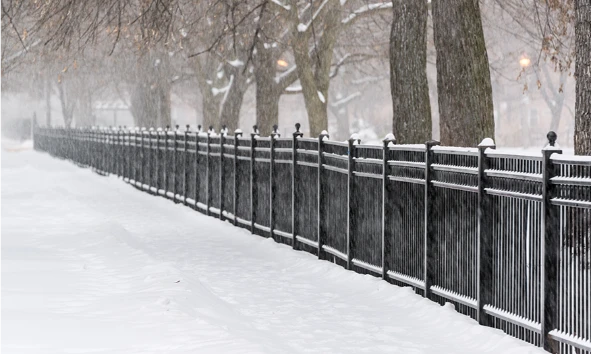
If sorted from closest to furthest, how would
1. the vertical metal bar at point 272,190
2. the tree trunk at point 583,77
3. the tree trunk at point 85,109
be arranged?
1. the tree trunk at point 583,77
2. the vertical metal bar at point 272,190
3. the tree trunk at point 85,109

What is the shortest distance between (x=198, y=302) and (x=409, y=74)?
712 centimetres

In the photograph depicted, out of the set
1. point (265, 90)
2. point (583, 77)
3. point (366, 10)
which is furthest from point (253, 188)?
point (265, 90)

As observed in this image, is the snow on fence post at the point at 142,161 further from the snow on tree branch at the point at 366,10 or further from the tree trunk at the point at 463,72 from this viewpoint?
the tree trunk at the point at 463,72

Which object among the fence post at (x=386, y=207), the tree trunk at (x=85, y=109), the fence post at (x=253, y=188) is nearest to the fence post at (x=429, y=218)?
the fence post at (x=386, y=207)

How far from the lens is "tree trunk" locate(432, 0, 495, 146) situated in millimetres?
12867

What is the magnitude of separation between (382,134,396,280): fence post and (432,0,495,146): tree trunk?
183 centimetres

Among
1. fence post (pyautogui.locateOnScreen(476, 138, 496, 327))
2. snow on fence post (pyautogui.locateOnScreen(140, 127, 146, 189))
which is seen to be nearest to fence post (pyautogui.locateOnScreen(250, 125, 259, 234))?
fence post (pyautogui.locateOnScreen(476, 138, 496, 327))

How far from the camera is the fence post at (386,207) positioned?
11.4 metres

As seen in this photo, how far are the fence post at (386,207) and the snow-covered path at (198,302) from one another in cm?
30

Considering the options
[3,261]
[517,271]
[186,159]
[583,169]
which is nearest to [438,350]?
[517,271]

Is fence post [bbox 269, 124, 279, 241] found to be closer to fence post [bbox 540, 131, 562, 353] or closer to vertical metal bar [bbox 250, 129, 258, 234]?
vertical metal bar [bbox 250, 129, 258, 234]

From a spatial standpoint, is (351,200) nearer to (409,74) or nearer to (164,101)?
(409,74)

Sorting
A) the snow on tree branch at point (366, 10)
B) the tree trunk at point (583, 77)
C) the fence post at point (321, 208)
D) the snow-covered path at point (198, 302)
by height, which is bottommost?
the snow-covered path at point (198, 302)

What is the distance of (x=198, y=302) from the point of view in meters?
9.33
